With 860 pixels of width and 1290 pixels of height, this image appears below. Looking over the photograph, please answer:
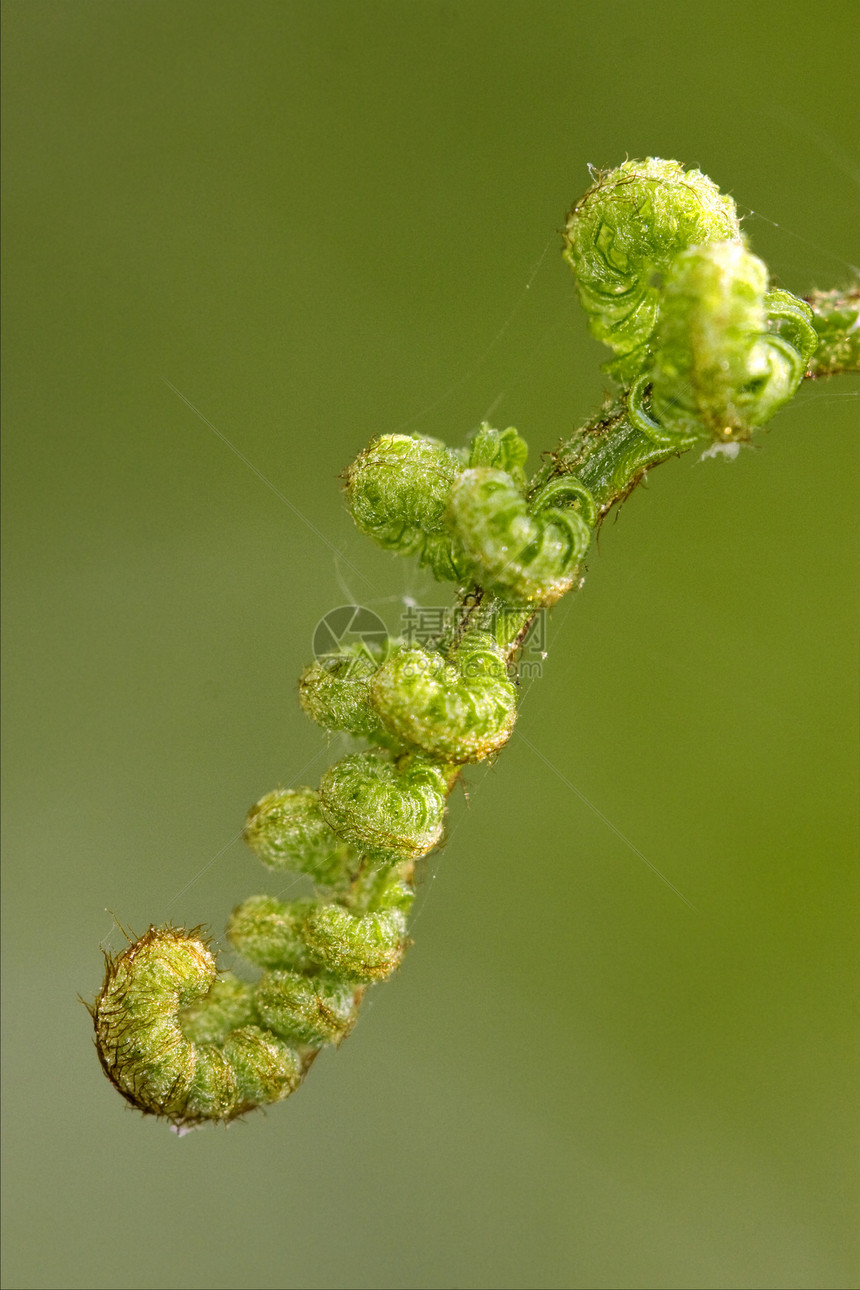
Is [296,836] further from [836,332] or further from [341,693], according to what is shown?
[836,332]

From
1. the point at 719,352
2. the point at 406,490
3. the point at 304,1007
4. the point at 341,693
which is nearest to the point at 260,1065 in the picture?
the point at 304,1007

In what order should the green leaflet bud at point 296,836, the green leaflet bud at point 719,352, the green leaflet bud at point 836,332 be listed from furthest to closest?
1. the green leaflet bud at point 296,836
2. the green leaflet bud at point 836,332
3. the green leaflet bud at point 719,352

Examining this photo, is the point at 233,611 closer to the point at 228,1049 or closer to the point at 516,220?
the point at 516,220

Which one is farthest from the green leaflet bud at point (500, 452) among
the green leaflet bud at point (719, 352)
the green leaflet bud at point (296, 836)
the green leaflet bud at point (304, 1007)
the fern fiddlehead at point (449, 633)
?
the green leaflet bud at point (304, 1007)

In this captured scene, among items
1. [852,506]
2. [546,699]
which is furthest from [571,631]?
[852,506]

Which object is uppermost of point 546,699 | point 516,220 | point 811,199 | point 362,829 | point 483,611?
point 811,199

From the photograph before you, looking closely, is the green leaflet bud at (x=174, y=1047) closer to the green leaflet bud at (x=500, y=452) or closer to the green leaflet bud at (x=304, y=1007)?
the green leaflet bud at (x=304, y=1007)

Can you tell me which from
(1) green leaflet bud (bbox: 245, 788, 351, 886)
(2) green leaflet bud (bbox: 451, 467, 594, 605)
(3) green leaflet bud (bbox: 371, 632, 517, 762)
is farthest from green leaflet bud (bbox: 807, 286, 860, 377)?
(1) green leaflet bud (bbox: 245, 788, 351, 886)
